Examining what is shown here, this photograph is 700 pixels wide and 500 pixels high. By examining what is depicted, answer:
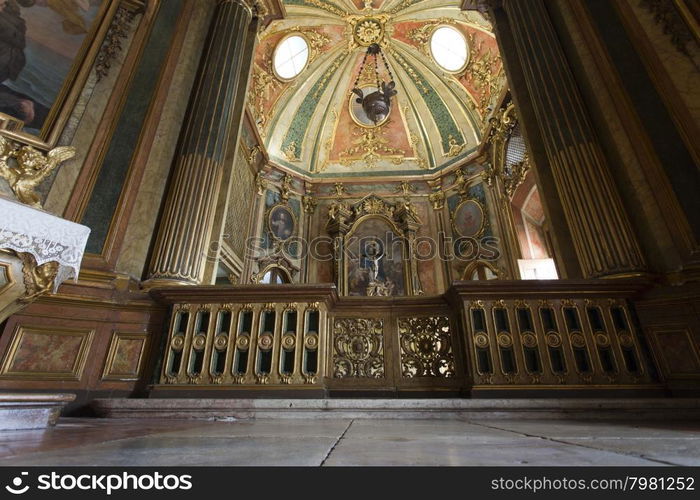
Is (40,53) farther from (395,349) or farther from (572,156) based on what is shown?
(572,156)

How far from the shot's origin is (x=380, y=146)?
12289mm

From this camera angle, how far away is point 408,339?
115 inches

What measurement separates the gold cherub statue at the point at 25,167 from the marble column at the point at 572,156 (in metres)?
4.99

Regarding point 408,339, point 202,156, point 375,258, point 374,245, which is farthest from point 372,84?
point 408,339

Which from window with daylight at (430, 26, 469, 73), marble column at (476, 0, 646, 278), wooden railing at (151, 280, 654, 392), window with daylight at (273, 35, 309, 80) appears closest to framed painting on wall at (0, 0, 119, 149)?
wooden railing at (151, 280, 654, 392)

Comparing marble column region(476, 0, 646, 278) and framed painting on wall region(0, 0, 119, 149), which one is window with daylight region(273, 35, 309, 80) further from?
marble column region(476, 0, 646, 278)

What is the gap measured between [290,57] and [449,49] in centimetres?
497

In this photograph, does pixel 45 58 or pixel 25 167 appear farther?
pixel 45 58

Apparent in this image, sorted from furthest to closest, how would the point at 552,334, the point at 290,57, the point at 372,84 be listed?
the point at 372,84 → the point at 290,57 → the point at 552,334

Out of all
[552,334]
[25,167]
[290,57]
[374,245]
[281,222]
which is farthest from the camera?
[290,57]

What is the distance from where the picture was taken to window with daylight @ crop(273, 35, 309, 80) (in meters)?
10.5

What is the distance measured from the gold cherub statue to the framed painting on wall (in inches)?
5.4

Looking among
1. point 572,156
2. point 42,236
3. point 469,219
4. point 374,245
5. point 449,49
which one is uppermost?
point 449,49

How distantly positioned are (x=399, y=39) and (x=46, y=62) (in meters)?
10.3
